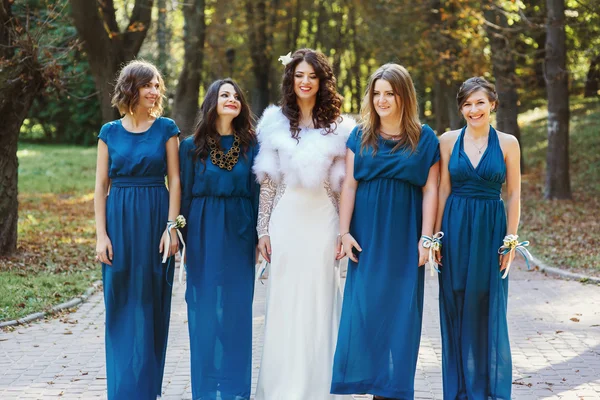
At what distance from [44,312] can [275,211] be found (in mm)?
4079

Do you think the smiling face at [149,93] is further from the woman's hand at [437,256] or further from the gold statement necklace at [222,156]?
the woman's hand at [437,256]

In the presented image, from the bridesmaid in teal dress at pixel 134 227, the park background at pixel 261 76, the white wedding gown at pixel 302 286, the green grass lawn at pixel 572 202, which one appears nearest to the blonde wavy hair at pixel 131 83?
the bridesmaid in teal dress at pixel 134 227

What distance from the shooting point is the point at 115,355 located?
209 inches

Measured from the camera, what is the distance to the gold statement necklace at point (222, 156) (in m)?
5.43

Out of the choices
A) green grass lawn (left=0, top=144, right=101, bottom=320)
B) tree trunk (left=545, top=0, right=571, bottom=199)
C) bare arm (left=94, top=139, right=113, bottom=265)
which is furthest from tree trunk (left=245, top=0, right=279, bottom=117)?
bare arm (left=94, top=139, right=113, bottom=265)

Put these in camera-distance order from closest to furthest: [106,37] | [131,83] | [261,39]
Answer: [131,83], [106,37], [261,39]

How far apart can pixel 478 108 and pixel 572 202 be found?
13160mm

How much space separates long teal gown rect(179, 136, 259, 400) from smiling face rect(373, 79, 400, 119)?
0.97 metres

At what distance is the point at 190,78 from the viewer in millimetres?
18500

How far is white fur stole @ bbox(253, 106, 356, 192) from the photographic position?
539cm

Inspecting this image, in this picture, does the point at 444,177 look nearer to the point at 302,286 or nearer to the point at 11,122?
the point at 302,286

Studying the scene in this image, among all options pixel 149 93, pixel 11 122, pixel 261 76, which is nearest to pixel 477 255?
pixel 149 93

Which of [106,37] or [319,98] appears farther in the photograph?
[106,37]

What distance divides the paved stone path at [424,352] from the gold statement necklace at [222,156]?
173 centimetres
